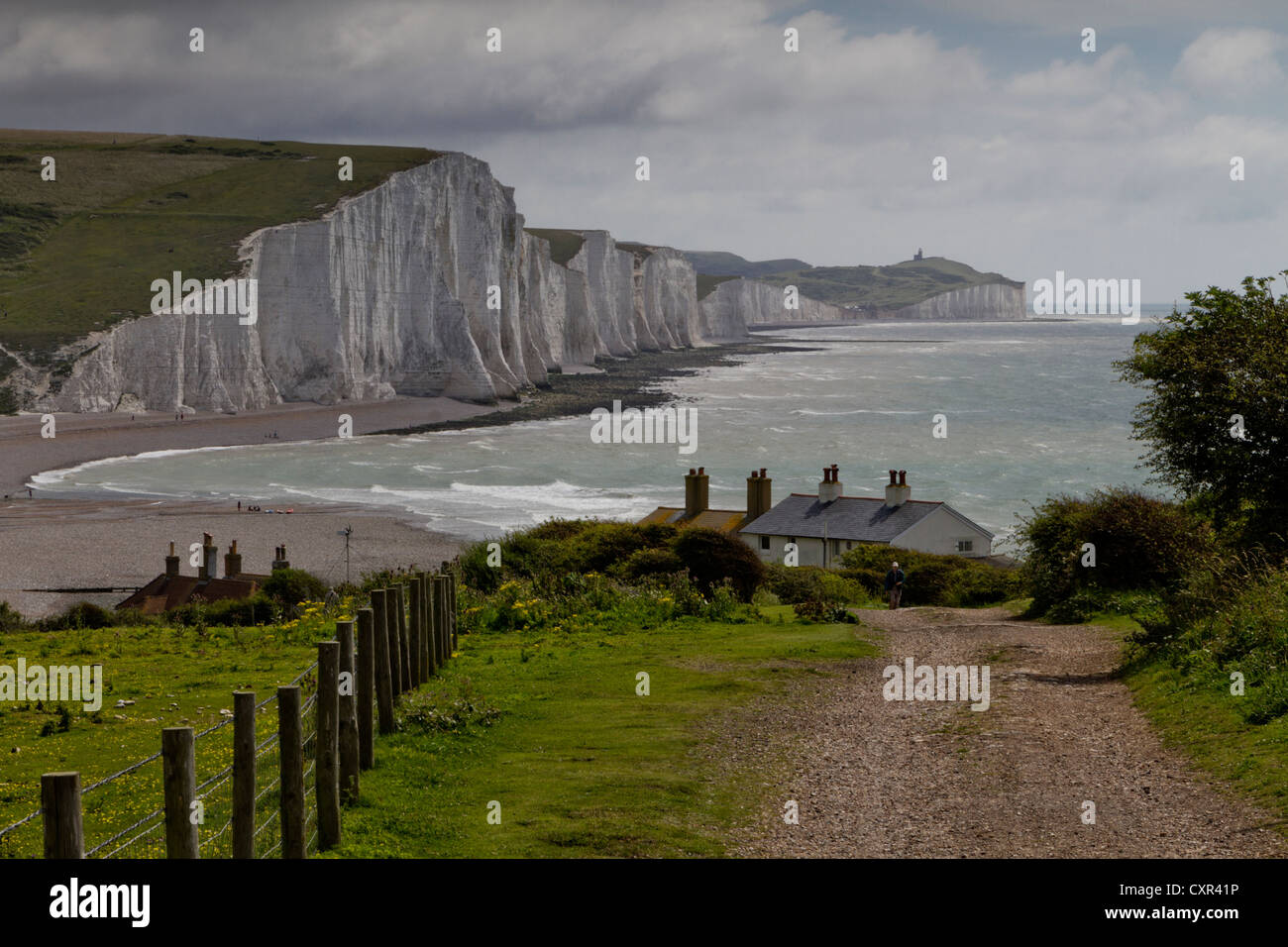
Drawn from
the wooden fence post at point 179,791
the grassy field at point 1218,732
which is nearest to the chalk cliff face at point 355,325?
the grassy field at point 1218,732

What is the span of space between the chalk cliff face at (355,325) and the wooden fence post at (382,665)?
89453 mm

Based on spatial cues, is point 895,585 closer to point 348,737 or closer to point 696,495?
point 696,495

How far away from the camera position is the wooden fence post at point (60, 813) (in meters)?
6.28

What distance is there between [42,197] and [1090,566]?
13349 centimetres

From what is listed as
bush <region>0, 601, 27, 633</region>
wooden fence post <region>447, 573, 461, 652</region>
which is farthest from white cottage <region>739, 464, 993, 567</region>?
wooden fence post <region>447, 573, 461, 652</region>

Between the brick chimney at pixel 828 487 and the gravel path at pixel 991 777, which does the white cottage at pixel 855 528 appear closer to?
the brick chimney at pixel 828 487

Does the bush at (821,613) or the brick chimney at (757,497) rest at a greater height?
the brick chimney at (757,497)

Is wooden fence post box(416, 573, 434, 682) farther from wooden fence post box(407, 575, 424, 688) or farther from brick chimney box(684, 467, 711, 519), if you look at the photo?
brick chimney box(684, 467, 711, 519)

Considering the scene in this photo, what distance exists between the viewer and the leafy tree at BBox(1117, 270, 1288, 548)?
20.2 meters

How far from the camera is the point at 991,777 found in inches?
496

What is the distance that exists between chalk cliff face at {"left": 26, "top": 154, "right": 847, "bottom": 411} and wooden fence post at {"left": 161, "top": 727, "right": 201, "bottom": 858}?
312 feet

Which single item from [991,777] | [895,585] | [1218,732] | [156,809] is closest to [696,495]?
[895,585]

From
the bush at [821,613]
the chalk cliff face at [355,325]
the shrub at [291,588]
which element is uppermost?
the chalk cliff face at [355,325]

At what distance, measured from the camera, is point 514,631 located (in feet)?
77.7
